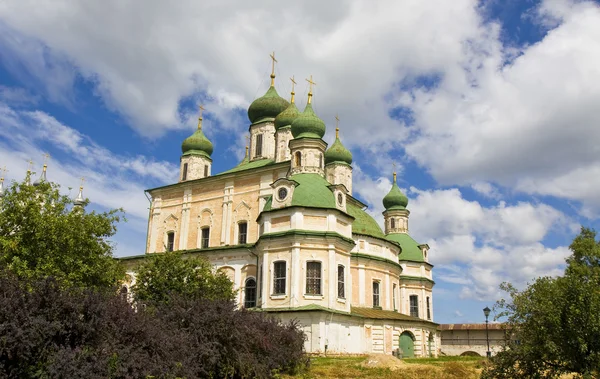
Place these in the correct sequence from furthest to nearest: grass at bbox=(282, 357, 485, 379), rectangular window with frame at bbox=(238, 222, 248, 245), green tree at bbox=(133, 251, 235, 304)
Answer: rectangular window with frame at bbox=(238, 222, 248, 245), green tree at bbox=(133, 251, 235, 304), grass at bbox=(282, 357, 485, 379)

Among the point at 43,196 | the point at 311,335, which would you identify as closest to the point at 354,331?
the point at 311,335

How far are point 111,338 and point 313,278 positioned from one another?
638 inches

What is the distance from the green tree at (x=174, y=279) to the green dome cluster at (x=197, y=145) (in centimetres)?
1762

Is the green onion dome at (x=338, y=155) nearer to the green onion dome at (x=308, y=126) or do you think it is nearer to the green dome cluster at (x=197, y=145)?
the green onion dome at (x=308, y=126)

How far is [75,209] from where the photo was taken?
82.0ft

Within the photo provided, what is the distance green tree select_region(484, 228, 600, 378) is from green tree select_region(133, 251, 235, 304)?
553 inches

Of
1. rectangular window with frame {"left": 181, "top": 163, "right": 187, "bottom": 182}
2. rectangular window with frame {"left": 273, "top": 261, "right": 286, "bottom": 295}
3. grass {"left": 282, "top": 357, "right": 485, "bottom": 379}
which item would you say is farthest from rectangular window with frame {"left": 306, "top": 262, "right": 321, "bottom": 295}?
rectangular window with frame {"left": 181, "top": 163, "right": 187, "bottom": 182}

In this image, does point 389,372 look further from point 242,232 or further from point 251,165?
point 251,165

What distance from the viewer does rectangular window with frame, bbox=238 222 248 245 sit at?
115ft

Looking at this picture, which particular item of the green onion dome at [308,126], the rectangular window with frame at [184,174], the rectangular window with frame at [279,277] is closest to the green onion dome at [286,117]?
the green onion dome at [308,126]

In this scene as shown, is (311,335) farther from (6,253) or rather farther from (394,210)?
(394,210)

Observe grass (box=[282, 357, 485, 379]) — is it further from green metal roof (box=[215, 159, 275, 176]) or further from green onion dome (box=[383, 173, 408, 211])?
green onion dome (box=[383, 173, 408, 211])

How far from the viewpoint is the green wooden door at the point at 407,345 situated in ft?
104

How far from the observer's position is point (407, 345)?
32.0m
